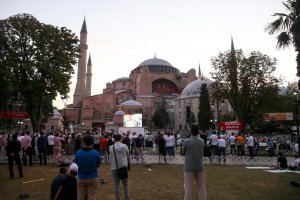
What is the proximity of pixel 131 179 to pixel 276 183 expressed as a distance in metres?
4.74

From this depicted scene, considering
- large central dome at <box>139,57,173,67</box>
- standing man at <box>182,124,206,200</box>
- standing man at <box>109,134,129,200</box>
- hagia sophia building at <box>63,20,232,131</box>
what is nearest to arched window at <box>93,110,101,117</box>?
hagia sophia building at <box>63,20,232,131</box>

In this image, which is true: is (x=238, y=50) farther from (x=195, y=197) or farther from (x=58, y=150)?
(x=195, y=197)

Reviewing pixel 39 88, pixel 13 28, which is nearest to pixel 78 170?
pixel 39 88

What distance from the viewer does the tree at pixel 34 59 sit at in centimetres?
2280

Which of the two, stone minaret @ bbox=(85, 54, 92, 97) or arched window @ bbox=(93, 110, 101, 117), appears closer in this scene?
arched window @ bbox=(93, 110, 101, 117)

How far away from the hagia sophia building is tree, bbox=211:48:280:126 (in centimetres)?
3158

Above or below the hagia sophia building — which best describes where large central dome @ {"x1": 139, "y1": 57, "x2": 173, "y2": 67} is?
above

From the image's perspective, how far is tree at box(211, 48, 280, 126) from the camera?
28547 millimetres

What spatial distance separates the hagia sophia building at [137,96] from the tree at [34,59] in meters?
33.8

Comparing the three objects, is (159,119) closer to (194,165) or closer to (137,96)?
(137,96)

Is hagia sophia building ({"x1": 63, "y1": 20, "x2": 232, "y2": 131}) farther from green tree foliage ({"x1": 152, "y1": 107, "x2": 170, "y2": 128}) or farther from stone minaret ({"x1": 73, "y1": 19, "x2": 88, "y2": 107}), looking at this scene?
green tree foliage ({"x1": 152, "y1": 107, "x2": 170, "y2": 128})

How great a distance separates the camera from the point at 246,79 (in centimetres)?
2847

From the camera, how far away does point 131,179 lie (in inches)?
433

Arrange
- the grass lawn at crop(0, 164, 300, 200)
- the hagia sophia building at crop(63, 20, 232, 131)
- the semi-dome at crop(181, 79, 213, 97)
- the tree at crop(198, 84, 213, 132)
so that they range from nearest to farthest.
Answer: the grass lawn at crop(0, 164, 300, 200)
the tree at crop(198, 84, 213, 132)
the hagia sophia building at crop(63, 20, 232, 131)
the semi-dome at crop(181, 79, 213, 97)
